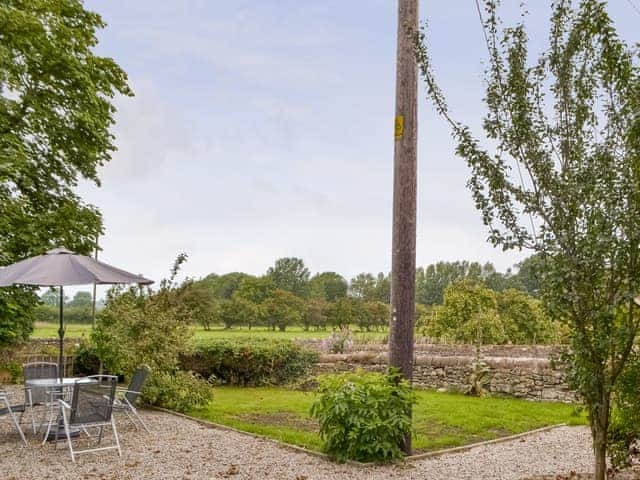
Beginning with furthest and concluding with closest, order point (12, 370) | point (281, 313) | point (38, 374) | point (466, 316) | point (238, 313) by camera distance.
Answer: point (281, 313) < point (238, 313) < point (466, 316) < point (12, 370) < point (38, 374)

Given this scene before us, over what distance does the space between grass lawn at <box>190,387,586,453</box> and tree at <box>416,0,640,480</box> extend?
237 centimetres

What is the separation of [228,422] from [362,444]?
277 centimetres

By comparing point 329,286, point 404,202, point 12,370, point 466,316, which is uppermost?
point 329,286

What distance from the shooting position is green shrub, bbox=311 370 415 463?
5.74 m

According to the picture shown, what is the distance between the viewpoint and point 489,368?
463 inches

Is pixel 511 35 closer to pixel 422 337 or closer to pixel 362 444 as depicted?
pixel 362 444

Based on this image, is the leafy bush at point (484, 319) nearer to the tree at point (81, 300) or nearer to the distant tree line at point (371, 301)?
the distant tree line at point (371, 301)

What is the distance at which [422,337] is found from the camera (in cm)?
1983

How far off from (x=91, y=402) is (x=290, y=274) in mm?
47682

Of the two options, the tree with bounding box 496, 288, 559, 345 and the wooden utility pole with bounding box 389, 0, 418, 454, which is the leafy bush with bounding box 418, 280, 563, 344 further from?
the wooden utility pole with bounding box 389, 0, 418, 454

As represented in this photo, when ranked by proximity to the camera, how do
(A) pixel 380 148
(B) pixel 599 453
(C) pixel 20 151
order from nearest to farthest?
(B) pixel 599 453
(C) pixel 20 151
(A) pixel 380 148

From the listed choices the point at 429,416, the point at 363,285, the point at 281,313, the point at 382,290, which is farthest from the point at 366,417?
the point at 363,285

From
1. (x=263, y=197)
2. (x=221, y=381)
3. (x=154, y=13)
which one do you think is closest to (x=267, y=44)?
(x=154, y=13)

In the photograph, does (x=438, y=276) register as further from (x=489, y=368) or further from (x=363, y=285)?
(x=489, y=368)
